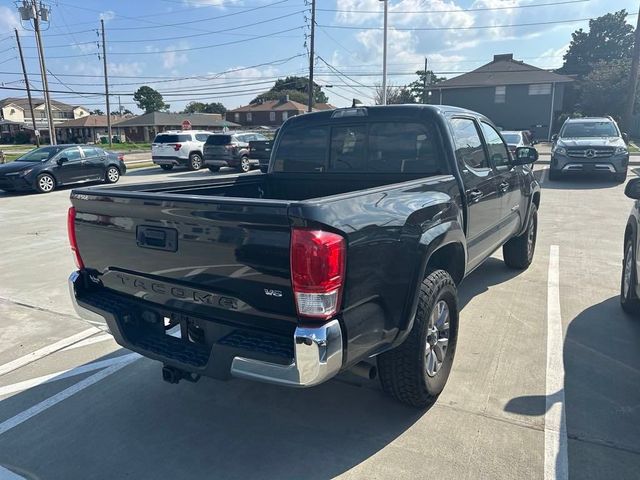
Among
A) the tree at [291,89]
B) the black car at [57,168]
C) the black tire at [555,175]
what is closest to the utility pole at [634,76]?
the black tire at [555,175]

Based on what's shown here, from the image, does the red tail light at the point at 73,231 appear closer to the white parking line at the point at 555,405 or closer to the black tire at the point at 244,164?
the white parking line at the point at 555,405

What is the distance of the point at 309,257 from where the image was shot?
2.21 meters

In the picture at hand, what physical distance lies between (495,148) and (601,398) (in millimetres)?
2572

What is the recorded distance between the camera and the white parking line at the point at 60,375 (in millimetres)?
3666

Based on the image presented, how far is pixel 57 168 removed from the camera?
15578 millimetres

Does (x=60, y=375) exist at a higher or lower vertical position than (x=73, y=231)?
lower

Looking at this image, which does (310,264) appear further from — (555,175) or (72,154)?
(72,154)

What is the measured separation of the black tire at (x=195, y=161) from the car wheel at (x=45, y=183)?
7.01 meters

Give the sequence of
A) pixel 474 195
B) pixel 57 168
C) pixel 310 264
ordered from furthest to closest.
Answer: pixel 57 168
pixel 474 195
pixel 310 264

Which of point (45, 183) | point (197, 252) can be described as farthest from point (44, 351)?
point (45, 183)

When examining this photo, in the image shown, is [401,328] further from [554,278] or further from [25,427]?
[554,278]

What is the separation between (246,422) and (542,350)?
2.48 meters

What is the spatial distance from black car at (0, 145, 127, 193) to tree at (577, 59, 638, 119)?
1685 inches

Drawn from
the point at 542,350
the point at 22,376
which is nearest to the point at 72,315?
the point at 22,376
